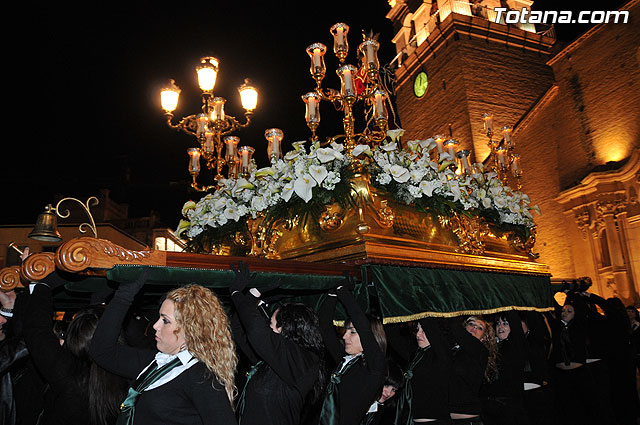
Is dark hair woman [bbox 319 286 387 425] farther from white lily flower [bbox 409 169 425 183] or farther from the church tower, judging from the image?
the church tower

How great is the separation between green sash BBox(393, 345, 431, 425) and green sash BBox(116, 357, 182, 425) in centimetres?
244

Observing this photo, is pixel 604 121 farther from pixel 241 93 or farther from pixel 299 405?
pixel 299 405

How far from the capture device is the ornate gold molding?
7.85 ft

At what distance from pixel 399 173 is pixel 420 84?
19.8 m

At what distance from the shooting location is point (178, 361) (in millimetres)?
2400

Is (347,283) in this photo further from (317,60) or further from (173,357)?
(317,60)

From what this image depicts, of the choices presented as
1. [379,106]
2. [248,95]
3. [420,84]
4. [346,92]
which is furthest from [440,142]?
[420,84]

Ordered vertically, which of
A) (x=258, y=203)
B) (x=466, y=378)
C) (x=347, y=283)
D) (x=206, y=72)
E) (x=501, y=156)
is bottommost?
(x=466, y=378)

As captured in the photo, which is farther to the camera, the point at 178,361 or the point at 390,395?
the point at 390,395

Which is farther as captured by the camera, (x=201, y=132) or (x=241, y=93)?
(x=241, y=93)

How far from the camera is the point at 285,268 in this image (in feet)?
10.2

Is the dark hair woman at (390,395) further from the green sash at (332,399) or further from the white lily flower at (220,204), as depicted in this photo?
the white lily flower at (220,204)

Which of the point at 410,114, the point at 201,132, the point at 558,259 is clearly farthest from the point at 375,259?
the point at 410,114

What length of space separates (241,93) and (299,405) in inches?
240
